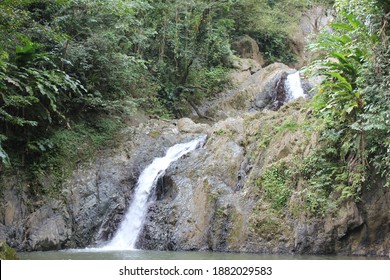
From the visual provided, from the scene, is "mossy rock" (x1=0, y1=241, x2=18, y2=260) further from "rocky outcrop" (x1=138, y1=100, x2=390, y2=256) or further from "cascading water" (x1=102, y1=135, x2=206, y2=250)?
"cascading water" (x1=102, y1=135, x2=206, y2=250)

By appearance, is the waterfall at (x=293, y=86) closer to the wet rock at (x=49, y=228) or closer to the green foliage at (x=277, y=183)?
the green foliage at (x=277, y=183)

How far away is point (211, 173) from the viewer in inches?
468

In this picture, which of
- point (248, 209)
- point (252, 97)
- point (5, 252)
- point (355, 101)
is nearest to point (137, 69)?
point (252, 97)

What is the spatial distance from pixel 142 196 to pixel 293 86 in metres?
9.92

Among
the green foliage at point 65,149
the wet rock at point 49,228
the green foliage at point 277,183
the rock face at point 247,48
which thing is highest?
the rock face at point 247,48

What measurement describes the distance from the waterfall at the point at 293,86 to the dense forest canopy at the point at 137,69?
11.2ft

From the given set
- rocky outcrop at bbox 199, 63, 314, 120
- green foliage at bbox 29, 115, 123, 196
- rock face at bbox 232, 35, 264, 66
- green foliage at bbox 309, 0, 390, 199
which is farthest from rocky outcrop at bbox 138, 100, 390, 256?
rock face at bbox 232, 35, 264, 66

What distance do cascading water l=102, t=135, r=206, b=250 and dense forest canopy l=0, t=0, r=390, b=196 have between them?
211cm

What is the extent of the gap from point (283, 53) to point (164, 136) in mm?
14647

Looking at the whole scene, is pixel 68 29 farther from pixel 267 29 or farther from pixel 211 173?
pixel 267 29

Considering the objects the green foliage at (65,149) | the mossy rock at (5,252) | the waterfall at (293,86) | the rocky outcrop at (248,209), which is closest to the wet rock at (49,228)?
the green foliage at (65,149)

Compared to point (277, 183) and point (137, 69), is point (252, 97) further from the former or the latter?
point (277, 183)

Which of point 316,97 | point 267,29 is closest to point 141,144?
point 316,97

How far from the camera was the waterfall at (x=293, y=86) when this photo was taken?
1906 cm
